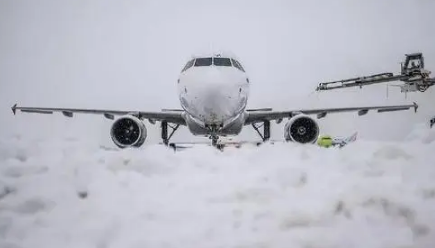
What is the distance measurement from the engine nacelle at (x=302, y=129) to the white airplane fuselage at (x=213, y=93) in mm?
1654

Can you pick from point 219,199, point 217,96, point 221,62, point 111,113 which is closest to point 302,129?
point 221,62

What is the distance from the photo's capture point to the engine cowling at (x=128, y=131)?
11.9m

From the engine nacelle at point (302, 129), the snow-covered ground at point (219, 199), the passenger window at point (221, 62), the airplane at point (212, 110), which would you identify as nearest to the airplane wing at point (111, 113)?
the airplane at point (212, 110)

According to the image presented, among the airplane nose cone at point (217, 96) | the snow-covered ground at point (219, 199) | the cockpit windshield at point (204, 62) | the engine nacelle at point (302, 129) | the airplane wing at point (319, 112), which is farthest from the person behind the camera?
the airplane wing at point (319, 112)

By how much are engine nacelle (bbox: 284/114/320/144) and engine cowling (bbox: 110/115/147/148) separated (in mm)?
4031

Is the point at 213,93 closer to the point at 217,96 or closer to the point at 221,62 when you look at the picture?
the point at 217,96

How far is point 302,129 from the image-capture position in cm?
1243

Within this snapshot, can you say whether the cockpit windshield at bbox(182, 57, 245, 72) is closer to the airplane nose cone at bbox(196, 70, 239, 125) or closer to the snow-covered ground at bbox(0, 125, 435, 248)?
the airplane nose cone at bbox(196, 70, 239, 125)

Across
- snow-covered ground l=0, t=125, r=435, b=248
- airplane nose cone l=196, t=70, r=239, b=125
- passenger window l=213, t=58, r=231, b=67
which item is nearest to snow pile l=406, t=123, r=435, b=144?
snow-covered ground l=0, t=125, r=435, b=248

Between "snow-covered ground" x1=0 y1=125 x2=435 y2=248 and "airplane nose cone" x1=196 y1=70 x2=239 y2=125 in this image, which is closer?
"snow-covered ground" x1=0 y1=125 x2=435 y2=248

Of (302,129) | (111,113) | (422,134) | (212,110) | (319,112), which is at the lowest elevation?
(302,129)

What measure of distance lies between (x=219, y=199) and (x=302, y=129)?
400 inches

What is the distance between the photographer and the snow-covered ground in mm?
2033

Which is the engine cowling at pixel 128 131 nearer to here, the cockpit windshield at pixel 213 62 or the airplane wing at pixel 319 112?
the cockpit windshield at pixel 213 62
